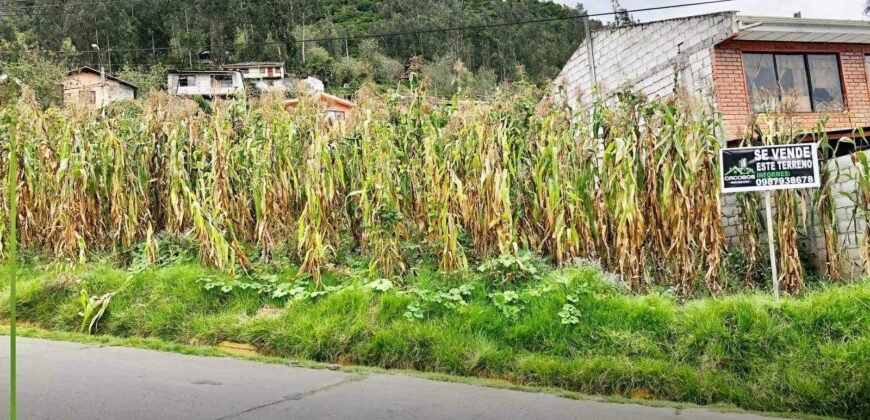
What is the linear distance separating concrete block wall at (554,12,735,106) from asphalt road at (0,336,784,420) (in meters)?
8.74

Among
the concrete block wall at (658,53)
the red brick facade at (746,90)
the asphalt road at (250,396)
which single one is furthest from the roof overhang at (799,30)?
the asphalt road at (250,396)

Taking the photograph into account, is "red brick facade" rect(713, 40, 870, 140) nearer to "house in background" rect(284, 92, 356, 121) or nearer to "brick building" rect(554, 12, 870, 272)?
"brick building" rect(554, 12, 870, 272)

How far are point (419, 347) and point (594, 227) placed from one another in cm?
241

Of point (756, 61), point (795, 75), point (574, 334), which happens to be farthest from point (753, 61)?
point (574, 334)

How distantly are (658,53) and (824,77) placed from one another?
396 centimetres

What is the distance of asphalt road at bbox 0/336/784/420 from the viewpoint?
13.5 ft

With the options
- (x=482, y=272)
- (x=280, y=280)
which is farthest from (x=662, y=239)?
(x=280, y=280)

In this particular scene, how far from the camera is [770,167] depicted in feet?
20.2

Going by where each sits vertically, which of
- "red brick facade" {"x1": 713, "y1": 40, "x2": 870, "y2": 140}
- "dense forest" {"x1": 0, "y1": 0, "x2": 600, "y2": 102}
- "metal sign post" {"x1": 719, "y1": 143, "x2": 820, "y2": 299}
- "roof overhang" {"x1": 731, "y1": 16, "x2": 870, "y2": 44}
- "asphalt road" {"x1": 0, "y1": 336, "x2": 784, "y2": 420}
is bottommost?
"asphalt road" {"x1": 0, "y1": 336, "x2": 784, "y2": 420}

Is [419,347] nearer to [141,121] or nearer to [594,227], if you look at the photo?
[594,227]

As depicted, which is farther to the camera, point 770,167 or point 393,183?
point 393,183

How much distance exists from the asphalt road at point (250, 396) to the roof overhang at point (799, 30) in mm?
11403

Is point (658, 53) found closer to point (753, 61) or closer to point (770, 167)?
point (753, 61)

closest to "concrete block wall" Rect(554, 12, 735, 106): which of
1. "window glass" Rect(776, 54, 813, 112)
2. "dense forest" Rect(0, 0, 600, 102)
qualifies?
"window glass" Rect(776, 54, 813, 112)
